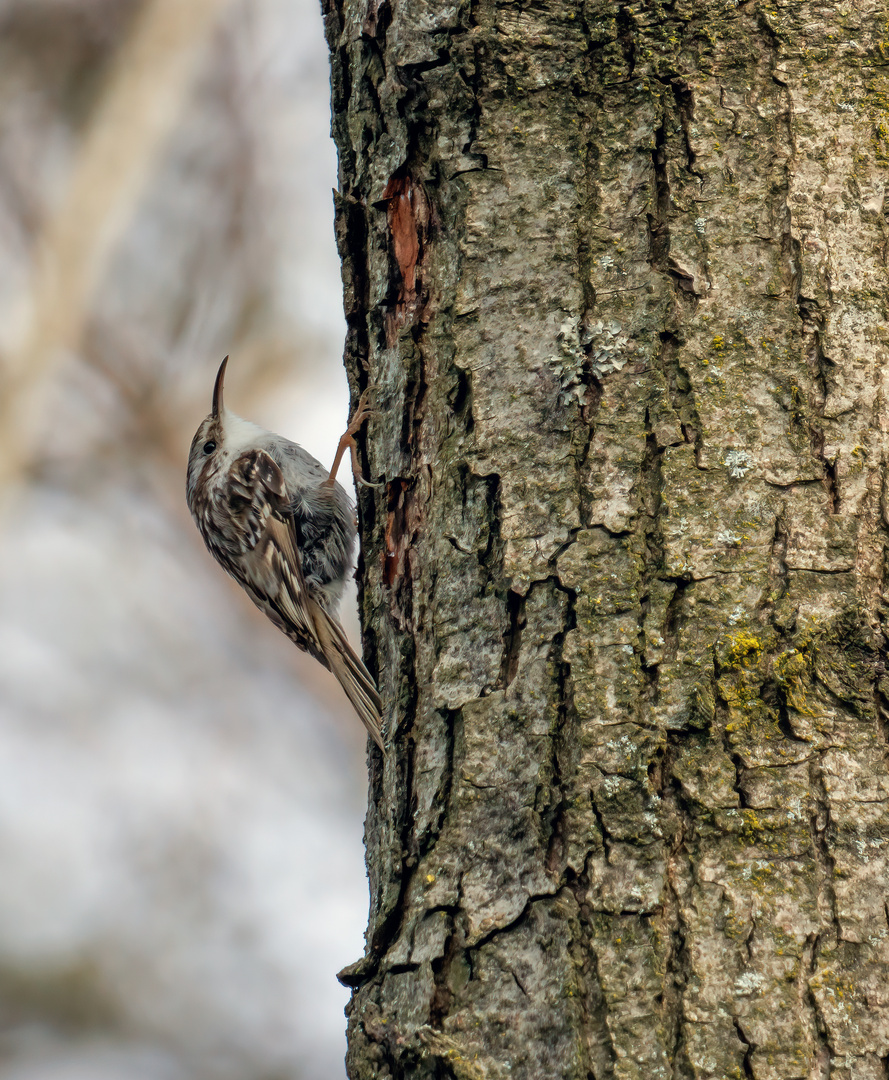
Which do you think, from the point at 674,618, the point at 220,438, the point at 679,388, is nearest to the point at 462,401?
the point at 679,388

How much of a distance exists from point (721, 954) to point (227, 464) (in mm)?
2788

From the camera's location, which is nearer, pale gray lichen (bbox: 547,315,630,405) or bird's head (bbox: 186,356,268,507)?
pale gray lichen (bbox: 547,315,630,405)

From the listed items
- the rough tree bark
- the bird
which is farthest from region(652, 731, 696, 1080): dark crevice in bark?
the bird

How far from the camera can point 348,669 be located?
8.95 ft

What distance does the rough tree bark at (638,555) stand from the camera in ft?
3.55

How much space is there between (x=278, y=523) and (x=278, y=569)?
16 cm

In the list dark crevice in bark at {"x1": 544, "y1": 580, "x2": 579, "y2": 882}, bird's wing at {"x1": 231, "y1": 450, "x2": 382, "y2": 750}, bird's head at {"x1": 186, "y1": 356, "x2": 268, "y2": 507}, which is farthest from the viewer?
bird's head at {"x1": 186, "y1": 356, "x2": 268, "y2": 507}

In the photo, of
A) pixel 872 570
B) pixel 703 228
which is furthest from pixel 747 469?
pixel 703 228

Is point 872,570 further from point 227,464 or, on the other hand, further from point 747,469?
point 227,464

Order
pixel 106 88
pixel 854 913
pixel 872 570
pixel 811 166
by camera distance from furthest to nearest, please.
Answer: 1. pixel 106 88
2. pixel 811 166
3. pixel 872 570
4. pixel 854 913

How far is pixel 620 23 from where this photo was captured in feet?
4.42

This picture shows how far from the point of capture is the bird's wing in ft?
10.3

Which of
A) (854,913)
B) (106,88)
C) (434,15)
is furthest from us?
(106,88)

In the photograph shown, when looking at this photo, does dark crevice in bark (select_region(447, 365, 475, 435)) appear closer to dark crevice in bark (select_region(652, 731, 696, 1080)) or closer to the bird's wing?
dark crevice in bark (select_region(652, 731, 696, 1080))
